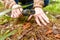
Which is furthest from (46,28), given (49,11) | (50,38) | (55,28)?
(49,11)

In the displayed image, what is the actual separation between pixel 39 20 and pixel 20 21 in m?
0.21

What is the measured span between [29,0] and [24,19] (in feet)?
2.35

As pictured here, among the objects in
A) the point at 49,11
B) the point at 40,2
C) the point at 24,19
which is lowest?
the point at 49,11

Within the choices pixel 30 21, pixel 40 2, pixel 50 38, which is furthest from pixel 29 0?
pixel 50 38

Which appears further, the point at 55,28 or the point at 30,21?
the point at 30,21

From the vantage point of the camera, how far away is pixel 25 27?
153cm

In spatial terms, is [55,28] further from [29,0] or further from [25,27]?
[29,0]

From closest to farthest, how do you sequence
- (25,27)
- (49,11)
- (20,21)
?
(25,27) < (20,21) < (49,11)

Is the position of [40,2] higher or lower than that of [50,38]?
higher

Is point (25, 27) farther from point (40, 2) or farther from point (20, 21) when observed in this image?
point (40, 2)

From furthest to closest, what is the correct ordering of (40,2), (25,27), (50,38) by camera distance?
(40,2), (25,27), (50,38)

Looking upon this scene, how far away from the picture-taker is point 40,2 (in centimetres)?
176

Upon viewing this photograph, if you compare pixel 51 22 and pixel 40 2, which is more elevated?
pixel 40 2

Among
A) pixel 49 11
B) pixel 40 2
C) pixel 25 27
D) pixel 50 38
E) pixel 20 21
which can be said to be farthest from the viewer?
pixel 49 11
